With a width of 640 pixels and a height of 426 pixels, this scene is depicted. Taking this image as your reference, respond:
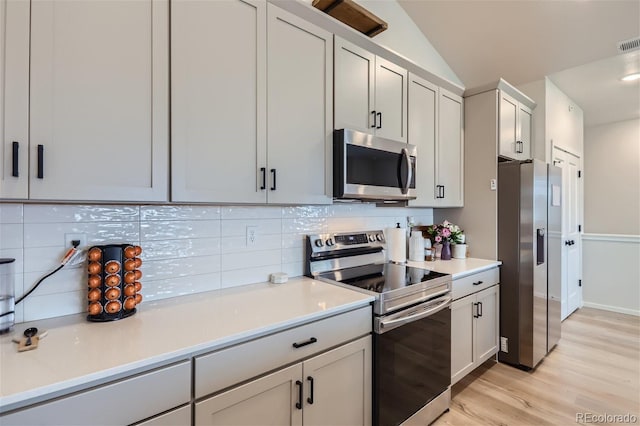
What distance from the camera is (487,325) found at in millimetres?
2605

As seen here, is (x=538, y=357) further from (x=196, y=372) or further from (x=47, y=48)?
(x=47, y=48)

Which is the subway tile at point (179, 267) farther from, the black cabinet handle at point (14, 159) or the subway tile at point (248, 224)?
the black cabinet handle at point (14, 159)

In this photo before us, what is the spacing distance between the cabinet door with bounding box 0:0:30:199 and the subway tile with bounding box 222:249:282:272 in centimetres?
92

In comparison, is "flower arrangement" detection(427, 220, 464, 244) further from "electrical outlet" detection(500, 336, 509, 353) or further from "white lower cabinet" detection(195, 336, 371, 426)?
"white lower cabinet" detection(195, 336, 371, 426)

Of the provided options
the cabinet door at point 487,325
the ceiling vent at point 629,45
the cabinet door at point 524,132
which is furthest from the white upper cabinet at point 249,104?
the ceiling vent at point 629,45

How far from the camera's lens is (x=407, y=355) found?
176 cm

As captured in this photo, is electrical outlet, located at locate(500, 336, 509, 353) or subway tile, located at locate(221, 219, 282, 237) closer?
subway tile, located at locate(221, 219, 282, 237)

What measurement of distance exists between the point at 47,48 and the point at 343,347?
1.57m

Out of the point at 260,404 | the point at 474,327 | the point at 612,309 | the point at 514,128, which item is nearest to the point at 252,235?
the point at 260,404

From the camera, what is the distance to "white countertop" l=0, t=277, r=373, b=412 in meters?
0.85

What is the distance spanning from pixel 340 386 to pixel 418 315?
1.99ft

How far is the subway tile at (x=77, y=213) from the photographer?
1.26m

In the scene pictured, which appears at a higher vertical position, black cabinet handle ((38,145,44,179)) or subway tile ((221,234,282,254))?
black cabinet handle ((38,145,44,179))

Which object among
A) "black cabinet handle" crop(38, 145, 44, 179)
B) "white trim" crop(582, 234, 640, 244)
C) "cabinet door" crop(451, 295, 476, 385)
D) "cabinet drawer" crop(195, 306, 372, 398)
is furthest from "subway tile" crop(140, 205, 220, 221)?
"white trim" crop(582, 234, 640, 244)
